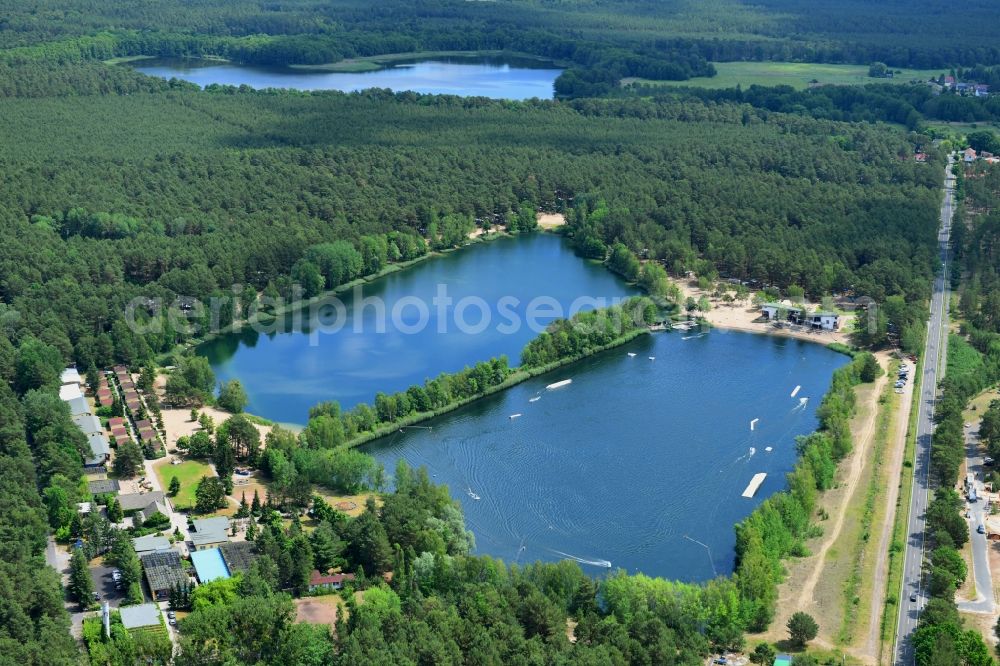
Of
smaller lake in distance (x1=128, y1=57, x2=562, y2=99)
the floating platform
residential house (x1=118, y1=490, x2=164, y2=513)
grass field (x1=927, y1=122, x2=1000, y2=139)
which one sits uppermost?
smaller lake in distance (x1=128, y1=57, x2=562, y2=99)

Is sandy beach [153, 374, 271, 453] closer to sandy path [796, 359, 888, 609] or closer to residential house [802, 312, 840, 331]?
sandy path [796, 359, 888, 609]

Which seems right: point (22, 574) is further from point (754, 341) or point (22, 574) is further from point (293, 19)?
point (293, 19)

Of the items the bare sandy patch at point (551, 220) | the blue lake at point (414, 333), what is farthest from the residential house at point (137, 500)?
the bare sandy patch at point (551, 220)

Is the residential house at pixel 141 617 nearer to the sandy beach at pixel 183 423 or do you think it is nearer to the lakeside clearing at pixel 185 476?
the lakeside clearing at pixel 185 476

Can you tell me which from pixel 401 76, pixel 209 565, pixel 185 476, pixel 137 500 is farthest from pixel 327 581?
pixel 401 76

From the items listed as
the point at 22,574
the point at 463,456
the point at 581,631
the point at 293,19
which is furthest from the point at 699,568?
the point at 293,19

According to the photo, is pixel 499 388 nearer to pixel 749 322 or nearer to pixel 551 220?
pixel 749 322

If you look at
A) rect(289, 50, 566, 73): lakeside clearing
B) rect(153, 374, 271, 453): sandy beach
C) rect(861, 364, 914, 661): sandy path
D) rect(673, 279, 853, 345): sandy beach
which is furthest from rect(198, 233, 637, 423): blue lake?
rect(289, 50, 566, 73): lakeside clearing

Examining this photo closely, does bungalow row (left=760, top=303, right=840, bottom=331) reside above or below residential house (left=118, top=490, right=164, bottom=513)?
above
